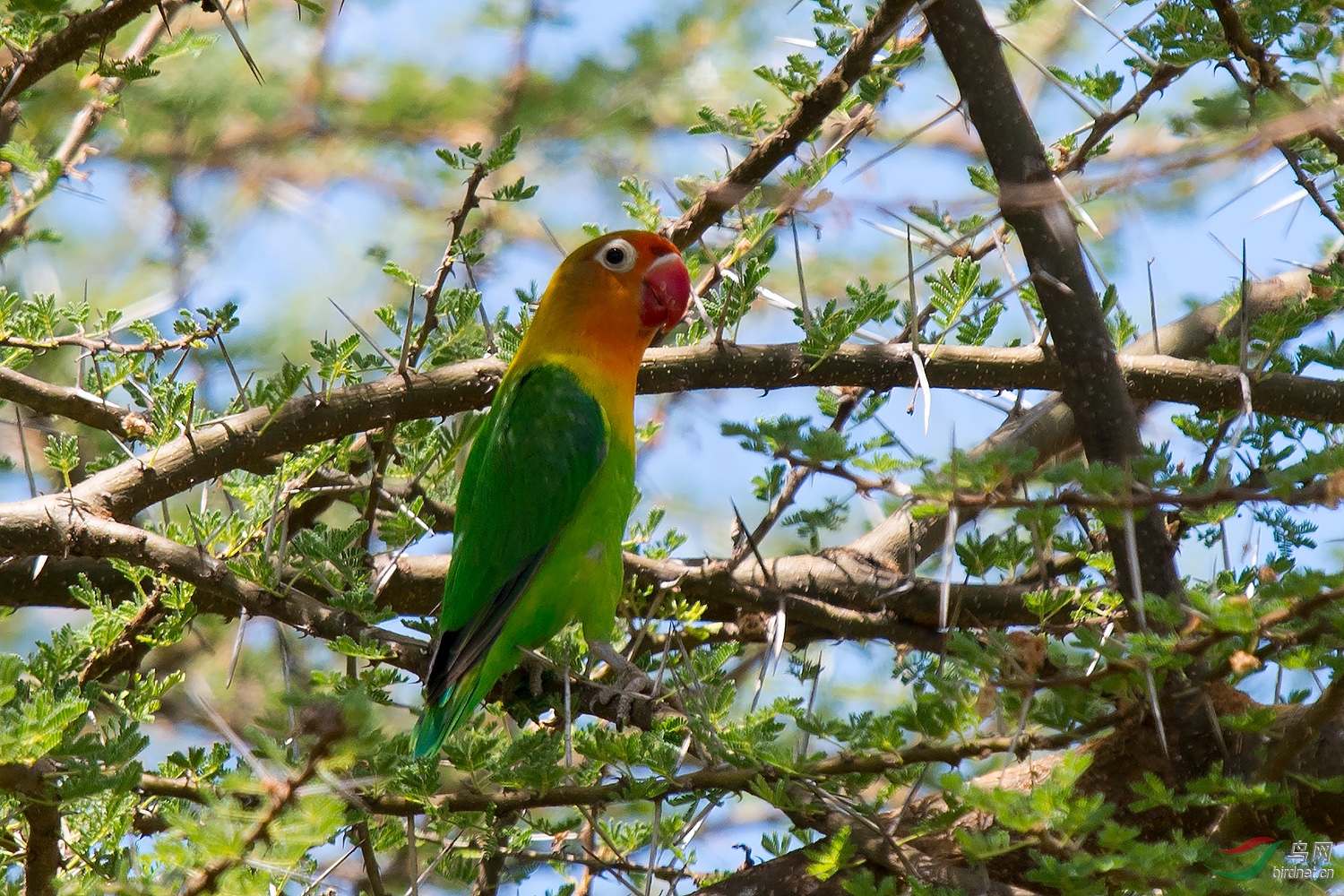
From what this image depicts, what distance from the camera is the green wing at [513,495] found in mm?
3412

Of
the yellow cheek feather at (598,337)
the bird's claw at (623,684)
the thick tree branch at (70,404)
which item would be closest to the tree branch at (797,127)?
the yellow cheek feather at (598,337)

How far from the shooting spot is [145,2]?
2.68 metres

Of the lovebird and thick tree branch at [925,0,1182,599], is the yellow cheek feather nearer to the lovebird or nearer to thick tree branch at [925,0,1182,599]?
the lovebird

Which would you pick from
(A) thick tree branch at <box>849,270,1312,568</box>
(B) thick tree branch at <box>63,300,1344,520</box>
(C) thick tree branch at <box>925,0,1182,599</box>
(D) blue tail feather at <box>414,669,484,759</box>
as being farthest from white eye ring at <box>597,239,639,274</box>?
(C) thick tree branch at <box>925,0,1182,599</box>

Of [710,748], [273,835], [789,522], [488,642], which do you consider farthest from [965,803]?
[488,642]

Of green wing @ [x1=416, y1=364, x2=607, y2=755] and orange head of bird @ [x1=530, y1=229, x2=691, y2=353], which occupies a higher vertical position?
orange head of bird @ [x1=530, y1=229, x2=691, y2=353]

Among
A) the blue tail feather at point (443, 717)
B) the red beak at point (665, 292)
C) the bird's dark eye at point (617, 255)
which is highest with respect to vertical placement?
the bird's dark eye at point (617, 255)

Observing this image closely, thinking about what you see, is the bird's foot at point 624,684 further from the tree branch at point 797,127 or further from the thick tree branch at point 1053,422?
the tree branch at point 797,127

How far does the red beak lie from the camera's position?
3926 mm

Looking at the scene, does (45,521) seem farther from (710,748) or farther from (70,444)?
(710,748)

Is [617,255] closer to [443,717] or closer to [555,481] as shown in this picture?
[555,481]

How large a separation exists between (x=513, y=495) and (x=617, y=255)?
3.37 ft

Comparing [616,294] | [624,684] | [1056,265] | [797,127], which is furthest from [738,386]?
[616,294]

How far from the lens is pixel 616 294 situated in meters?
4.30
